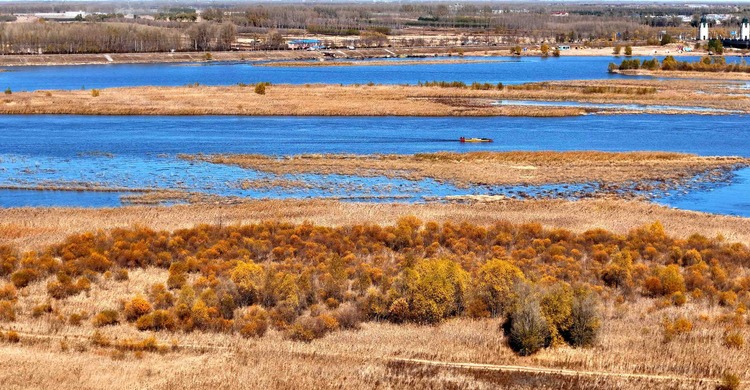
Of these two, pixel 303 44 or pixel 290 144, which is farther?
pixel 303 44

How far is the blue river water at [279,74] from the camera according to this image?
78.1m

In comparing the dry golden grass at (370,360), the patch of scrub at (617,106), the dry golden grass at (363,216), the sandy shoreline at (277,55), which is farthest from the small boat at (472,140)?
the sandy shoreline at (277,55)

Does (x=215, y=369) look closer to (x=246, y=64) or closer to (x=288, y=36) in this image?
(x=246, y=64)

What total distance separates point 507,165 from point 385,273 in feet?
56.4

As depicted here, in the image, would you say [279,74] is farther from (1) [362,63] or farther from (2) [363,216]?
(2) [363,216]

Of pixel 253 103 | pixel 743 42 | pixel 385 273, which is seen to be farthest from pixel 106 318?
pixel 743 42

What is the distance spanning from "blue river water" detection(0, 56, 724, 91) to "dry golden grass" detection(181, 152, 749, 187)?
3898 centimetres

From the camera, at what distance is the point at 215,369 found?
15320 millimetres

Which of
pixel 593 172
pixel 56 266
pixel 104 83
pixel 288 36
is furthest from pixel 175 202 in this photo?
pixel 288 36

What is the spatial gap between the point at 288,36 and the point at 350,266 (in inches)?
5264

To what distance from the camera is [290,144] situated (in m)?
42.4

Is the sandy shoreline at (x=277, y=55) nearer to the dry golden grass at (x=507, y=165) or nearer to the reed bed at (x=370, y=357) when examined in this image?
the dry golden grass at (x=507, y=165)

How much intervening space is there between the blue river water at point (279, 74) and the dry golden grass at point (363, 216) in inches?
1826

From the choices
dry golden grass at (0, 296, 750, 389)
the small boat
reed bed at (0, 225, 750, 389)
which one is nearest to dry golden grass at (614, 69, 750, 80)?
the small boat
